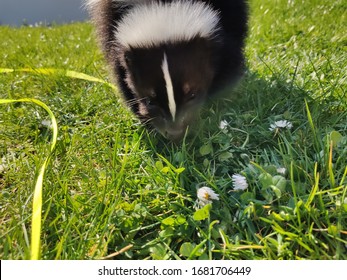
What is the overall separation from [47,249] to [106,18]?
1.55 meters

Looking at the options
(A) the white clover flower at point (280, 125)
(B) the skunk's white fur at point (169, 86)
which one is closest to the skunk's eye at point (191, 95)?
(B) the skunk's white fur at point (169, 86)

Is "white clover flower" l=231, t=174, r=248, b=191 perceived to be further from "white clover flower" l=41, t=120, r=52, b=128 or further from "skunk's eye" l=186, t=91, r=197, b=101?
"white clover flower" l=41, t=120, r=52, b=128

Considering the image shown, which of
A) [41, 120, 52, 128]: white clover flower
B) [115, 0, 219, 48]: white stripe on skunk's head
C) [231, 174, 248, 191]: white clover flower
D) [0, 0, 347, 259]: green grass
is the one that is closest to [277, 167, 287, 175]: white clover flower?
[0, 0, 347, 259]: green grass

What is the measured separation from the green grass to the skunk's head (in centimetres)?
18

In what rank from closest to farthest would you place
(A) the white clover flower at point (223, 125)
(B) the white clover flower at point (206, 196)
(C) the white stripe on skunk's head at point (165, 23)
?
1. (B) the white clover flower at point (206, 196)
2. (C) the white stripe on skunk's head at point (165, 23)
3. (A) the white clover flower at point (223, 125)

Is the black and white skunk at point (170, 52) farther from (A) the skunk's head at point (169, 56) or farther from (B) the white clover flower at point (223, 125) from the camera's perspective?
(B) the white clover flower at point (223, 125)

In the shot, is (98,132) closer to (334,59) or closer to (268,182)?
(268,182)

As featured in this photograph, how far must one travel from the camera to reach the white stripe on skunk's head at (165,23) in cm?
223

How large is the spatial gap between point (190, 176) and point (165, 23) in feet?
2.57

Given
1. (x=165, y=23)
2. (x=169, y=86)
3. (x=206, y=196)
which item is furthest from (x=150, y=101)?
(x=206, y=196)

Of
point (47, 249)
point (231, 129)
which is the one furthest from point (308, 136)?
point (47, 249)

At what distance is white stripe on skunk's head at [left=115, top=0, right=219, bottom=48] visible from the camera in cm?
223

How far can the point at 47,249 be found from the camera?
1694 mm
